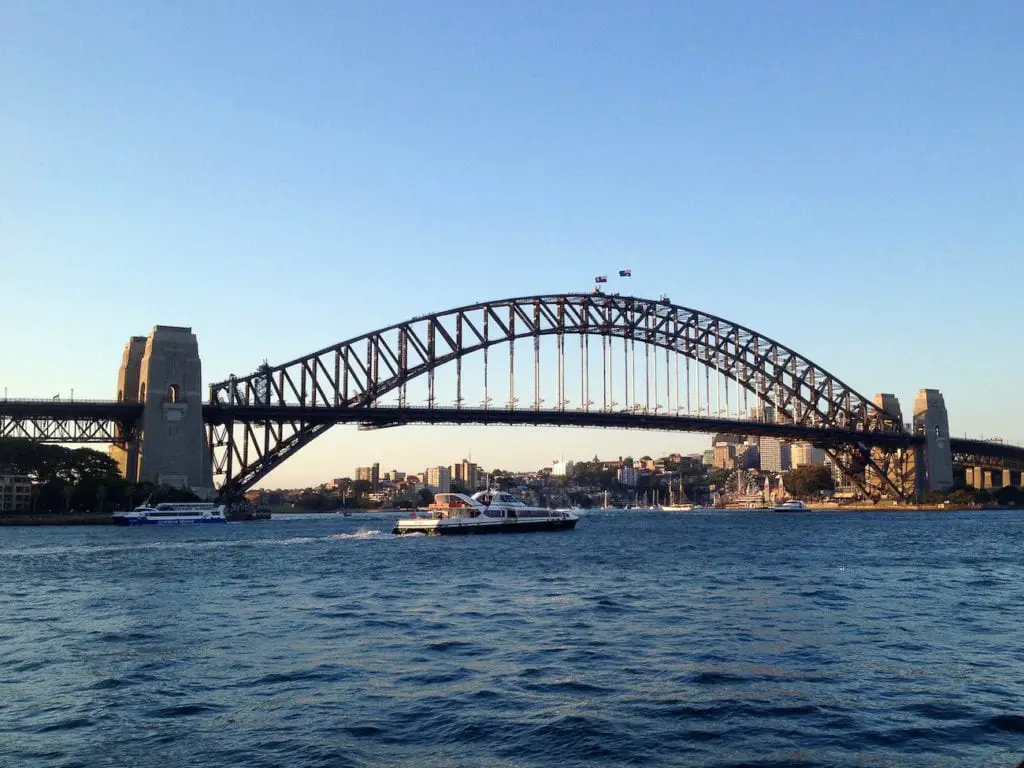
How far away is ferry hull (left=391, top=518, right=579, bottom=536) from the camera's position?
62375 millimetres

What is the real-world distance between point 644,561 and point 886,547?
49.7ft

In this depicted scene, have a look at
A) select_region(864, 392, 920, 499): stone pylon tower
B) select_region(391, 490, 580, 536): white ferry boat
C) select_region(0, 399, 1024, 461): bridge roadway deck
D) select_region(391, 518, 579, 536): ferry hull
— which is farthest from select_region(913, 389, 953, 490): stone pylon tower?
select_region(391, 518, 579, 536): ferry hull

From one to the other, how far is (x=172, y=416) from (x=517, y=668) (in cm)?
7171

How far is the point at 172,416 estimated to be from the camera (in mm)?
82375

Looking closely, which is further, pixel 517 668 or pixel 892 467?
pixel 892 467

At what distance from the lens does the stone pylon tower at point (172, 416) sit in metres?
81.9

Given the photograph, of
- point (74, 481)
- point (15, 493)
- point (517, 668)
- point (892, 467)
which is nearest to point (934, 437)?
point (892, 467)

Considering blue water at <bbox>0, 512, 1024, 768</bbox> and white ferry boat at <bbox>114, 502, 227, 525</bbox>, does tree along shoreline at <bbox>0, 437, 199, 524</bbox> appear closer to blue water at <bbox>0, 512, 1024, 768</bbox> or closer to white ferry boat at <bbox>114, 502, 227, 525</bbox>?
white ferry boat at <bbox>114, 502, 227, 525</bbox>

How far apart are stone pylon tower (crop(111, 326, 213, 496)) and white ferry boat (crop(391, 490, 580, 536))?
999 inches

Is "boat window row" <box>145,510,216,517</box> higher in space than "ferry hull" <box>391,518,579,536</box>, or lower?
higher

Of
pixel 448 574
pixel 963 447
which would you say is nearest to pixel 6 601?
pixel 448 574

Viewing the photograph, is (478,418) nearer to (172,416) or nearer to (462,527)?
(172,416)

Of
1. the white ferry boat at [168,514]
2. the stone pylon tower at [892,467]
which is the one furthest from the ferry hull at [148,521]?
the stone pylon tower at [892,467]

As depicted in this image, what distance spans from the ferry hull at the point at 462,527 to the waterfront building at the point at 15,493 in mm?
45595
